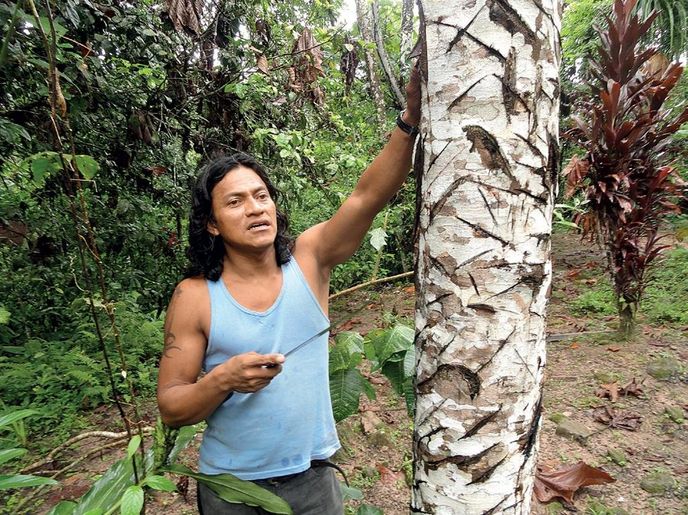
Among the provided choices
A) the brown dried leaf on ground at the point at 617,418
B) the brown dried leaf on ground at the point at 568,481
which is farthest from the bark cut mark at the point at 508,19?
the brown dried leaf on ground at the point at 617,418

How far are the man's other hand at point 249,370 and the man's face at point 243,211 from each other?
401mm

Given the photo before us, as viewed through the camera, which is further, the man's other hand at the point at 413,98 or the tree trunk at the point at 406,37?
the tree trunk at the point at 406,37

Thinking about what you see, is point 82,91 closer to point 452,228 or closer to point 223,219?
point 223,219

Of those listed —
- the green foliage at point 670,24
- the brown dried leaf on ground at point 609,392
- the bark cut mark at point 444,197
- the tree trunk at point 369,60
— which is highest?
the green foliage at point 670,24

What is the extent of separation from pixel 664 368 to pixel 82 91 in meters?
4.60

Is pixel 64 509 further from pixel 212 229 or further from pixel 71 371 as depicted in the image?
pixel 71 371

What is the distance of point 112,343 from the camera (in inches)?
172

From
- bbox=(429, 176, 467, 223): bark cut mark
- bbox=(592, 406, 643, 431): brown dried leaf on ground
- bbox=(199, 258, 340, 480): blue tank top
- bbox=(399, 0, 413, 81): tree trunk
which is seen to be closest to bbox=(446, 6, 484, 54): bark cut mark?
bbox=(429, 176, 467, 223): bark cut mark

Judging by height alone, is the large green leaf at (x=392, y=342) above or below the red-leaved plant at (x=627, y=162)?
below

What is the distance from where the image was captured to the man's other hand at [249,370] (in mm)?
1080

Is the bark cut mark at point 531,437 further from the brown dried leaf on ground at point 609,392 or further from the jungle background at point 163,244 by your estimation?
the brown dried leaf on ground at point 609,392

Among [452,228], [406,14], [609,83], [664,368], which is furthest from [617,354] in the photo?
[406,14]

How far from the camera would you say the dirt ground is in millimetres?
A: 2375

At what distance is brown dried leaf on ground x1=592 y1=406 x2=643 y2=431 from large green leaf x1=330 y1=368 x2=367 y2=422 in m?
2.33
